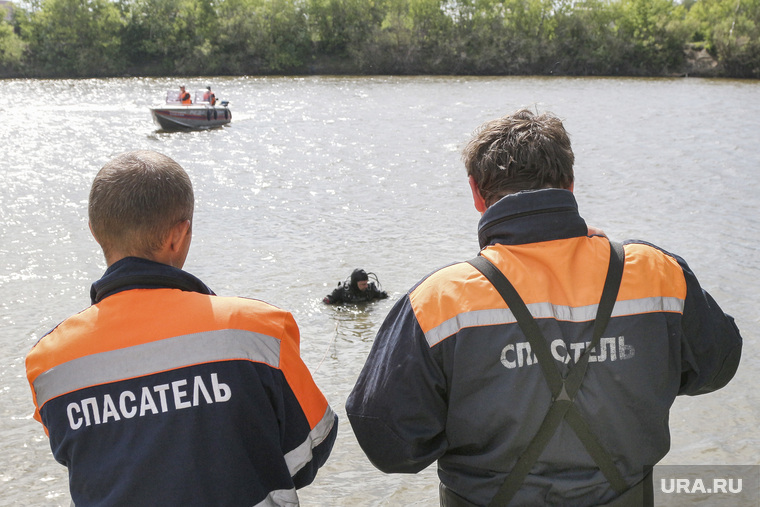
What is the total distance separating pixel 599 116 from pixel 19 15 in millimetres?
60065

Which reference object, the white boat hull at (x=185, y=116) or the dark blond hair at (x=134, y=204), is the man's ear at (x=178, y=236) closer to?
the dark blond hair at (x=134, y=204)

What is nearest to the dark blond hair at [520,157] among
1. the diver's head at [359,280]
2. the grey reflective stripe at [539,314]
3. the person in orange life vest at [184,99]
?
the grey reflective stripe at [539,314]

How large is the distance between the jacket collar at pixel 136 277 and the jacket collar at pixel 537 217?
952 mm

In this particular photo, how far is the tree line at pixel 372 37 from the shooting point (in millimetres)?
59969

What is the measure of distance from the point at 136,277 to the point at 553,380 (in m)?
1.19

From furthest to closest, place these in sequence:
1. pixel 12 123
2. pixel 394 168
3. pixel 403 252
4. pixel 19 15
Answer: pixel 19 15 < pixel 12 123 < pixel 394 168 < pixel 403 252

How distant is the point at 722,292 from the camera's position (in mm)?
9352

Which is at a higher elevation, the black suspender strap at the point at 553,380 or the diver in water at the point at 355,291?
the black suspender strap at the point at 553,380

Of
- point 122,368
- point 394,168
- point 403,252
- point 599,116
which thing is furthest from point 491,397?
point 599,116

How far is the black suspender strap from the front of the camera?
6.64 ft

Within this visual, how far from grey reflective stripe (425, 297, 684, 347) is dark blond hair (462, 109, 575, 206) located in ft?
1.31

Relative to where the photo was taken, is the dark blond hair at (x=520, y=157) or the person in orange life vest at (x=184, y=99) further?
the person in orange life vest at (x=184, y=99)

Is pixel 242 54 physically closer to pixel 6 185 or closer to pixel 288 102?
pixel 288 102

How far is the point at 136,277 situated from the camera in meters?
2.00
